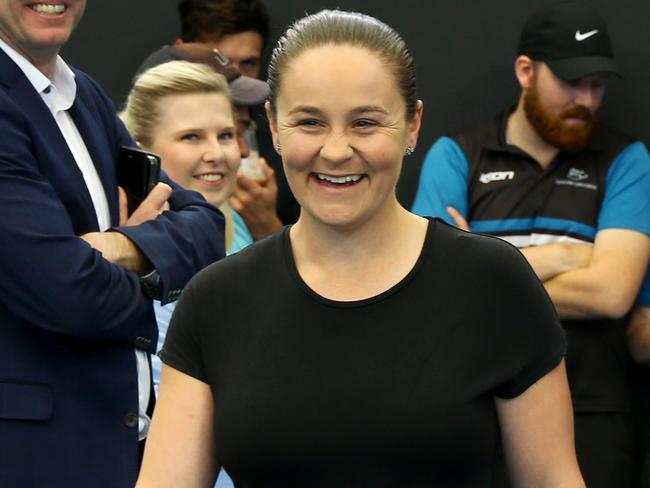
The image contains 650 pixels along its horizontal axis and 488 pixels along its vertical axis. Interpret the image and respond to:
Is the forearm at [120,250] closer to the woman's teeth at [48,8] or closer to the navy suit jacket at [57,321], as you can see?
the navy suit jacket at [57,321]

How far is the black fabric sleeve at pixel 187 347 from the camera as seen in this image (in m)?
2.00

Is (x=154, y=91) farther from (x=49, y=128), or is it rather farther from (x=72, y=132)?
(x=49, y=128)

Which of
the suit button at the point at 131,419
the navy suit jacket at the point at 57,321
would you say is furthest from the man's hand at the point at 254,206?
the suit button at the point at 131,419

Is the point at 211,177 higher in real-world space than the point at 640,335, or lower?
higher

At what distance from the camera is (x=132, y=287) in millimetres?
2609

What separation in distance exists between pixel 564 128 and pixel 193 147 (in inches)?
44.2

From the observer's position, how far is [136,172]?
2818mm

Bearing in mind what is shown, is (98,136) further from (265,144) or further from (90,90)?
(265,144)

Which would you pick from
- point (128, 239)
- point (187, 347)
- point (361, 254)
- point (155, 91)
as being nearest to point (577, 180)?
point (155, 91)

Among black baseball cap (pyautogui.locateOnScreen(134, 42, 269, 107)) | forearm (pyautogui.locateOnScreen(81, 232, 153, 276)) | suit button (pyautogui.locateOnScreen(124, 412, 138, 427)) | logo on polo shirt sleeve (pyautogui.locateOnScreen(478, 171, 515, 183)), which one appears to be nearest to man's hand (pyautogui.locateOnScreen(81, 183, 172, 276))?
forearm (pyautogui.locateOnScreen(81, 232, 153, 276))

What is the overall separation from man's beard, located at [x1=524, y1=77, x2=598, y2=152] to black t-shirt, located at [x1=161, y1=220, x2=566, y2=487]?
2005 mm

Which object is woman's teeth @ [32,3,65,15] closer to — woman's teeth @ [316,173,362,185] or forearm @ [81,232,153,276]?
forearm @ [81,232,153,276]

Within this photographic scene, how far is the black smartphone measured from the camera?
111 inches

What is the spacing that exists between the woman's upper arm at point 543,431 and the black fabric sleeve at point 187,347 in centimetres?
45
